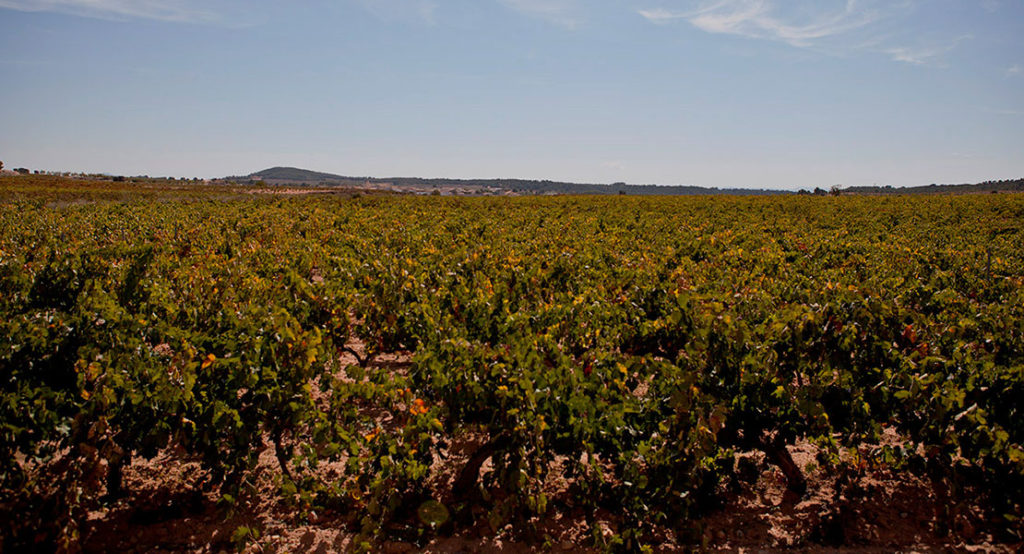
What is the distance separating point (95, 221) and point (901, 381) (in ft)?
58.0

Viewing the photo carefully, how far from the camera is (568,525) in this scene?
3.88 metres

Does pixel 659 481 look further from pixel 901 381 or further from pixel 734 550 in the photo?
pixel 901 381

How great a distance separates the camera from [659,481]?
11.7ft

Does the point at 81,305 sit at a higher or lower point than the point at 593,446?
higher

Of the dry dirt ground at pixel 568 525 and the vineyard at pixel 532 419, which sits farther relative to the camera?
the dry dirt ground at pixel 568 525

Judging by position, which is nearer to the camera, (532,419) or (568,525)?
(532,419)

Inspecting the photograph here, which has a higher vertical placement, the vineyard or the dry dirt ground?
the vineyard

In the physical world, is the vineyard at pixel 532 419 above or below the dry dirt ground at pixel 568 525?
above

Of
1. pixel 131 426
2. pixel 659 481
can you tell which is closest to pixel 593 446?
pixel 659 481

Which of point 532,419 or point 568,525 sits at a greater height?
point 532,419

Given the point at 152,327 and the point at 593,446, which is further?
the point at 152,327

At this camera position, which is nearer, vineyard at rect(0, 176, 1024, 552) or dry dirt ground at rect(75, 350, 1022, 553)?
vineyard at rect(0, 176, 1024, 552)

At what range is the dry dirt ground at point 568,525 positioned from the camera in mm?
3627

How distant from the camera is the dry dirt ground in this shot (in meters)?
3.63
